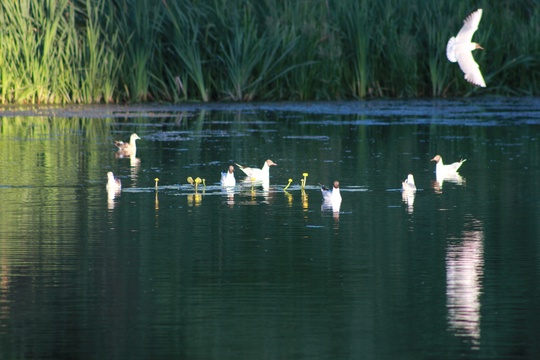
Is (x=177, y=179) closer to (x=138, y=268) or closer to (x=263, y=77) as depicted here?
(x=138, y=268)

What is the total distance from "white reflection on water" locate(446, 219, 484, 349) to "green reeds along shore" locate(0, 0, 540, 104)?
14254 millimetres

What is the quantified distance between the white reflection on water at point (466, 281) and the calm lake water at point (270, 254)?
0.07 ft

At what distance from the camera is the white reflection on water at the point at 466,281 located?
7305mm

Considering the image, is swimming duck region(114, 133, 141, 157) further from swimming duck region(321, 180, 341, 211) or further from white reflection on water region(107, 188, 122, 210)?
swimming duck region(321, 180, 341, 211)

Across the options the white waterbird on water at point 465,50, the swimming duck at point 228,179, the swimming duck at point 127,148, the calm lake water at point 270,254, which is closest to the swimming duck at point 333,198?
the calm lake water at point 270,254

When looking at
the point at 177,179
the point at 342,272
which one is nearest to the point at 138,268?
the point at 342,272

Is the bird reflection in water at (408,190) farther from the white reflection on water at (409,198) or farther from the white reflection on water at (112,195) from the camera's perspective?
the white reflection on water at (112,195)

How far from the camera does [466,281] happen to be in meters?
8.47

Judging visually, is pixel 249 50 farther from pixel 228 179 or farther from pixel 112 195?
pixel 112 195

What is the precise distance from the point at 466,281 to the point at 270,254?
158cm

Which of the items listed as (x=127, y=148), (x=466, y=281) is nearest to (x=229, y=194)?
(x=127, y=148)

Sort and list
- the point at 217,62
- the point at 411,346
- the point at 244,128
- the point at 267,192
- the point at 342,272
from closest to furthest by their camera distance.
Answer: the point at 411,346
the point at 342,272
the point at 267,192
the point at 244,128
the point at 217,62

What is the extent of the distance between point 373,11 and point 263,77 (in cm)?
246

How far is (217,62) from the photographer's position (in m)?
25.3
